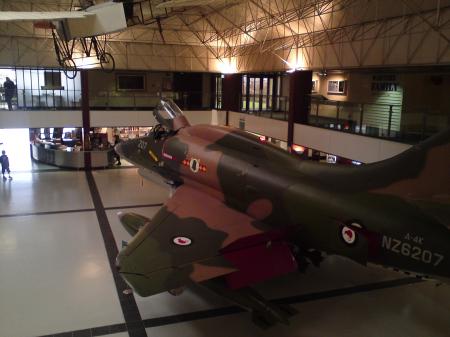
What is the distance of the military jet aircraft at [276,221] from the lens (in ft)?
22.2

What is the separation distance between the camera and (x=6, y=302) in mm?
8531

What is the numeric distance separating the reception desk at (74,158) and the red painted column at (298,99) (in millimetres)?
9955

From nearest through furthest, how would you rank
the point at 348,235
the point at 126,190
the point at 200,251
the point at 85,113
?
the point at 348,235 < the point at 200,251 < the point at 126,190 < the point at 85,113

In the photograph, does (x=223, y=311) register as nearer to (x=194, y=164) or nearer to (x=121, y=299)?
(x=121, y=299)

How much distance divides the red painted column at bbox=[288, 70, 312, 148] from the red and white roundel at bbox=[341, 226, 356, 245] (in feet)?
37.9

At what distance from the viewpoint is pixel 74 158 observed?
72.6ft

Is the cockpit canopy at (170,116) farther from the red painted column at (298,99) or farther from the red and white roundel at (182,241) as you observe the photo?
the red painted column at (298,99)

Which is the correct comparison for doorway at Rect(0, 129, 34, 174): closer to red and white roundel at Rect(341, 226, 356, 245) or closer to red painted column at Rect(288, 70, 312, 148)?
red painted column at Rect(288, 70, 312, 148)

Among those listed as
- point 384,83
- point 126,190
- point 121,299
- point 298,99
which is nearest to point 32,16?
point 121,299

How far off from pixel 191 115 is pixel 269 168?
16.9 m

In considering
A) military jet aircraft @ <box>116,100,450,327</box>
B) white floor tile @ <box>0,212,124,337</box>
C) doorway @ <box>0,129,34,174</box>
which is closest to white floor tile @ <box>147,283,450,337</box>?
military jet aircraft @ <box>116,100,450,327</box>

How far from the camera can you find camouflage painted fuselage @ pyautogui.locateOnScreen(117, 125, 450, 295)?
6.76 m

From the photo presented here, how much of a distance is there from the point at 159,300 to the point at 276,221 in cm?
298

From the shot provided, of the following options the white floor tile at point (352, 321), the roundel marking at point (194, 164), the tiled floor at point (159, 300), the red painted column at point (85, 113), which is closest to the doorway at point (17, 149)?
the red painted column at point (85, 113)
